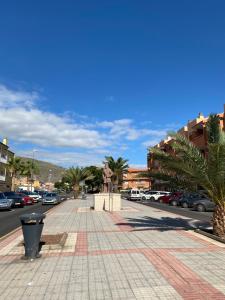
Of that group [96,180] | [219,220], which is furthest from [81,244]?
[96,180]

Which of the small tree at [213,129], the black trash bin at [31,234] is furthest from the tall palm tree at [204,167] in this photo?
the black trash bin at [31,234]

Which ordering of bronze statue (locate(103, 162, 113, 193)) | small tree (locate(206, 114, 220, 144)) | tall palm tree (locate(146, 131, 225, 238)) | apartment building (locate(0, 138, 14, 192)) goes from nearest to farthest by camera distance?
tall palm tree (locate(146, 131, 225, 238)), small tree (locate(206, 114, 220, 144)), bronze statue (locate(103, 162, 113, 193)), apartment building (locate(0, 138, 14, 192))

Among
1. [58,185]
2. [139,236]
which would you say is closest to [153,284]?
[139,236]

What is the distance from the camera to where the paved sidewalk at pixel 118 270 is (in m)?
7.18

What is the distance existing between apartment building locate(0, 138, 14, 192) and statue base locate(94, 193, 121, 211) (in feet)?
157

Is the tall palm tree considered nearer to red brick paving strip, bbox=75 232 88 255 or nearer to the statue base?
red brick paving strip, bbox=75 232 88 255

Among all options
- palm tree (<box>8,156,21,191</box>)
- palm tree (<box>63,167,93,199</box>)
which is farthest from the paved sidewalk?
palm tree (<box>8,156,21,191</box>)

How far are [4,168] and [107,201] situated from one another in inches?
2015

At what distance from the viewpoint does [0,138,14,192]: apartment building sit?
2990 inches

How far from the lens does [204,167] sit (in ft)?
46.6

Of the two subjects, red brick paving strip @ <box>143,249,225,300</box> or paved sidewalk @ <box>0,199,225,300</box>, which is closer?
red brick paving strip @ <box>143,249,225,300</box>

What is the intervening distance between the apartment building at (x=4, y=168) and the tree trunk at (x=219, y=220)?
65.2 m

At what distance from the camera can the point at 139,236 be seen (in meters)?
14.4

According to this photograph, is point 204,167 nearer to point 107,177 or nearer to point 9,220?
point 9,220
